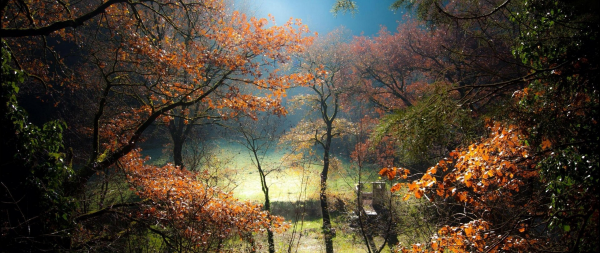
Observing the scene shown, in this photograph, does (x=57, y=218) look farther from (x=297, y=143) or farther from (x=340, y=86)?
(x=340, y=86)

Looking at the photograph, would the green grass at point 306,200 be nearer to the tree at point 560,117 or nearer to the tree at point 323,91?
the tree at point 323,91

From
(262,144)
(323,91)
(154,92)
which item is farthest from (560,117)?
(323,91)

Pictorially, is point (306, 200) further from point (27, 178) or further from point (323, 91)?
point (27, 178)

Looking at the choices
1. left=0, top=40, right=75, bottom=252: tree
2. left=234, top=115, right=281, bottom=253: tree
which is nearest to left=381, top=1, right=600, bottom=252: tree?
left=0, top=40, right=75, bottom=252: tree

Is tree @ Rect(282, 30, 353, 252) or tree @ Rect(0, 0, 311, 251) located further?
tree @ Rect(282, 30, 353, 252)

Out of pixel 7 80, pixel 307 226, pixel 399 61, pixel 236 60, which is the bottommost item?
pixel 307 226

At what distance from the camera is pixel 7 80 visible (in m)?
3.27

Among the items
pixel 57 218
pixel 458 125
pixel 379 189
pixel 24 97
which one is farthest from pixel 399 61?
pixel 24 97

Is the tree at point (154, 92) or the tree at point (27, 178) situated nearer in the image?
the tree at point (27, 178)

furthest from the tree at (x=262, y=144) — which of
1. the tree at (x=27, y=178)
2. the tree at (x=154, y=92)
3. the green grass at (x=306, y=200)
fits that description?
the tree at (x=27, y=178)

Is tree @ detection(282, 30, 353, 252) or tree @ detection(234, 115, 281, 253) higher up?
tree @ detection(282, 30, 353, 252)

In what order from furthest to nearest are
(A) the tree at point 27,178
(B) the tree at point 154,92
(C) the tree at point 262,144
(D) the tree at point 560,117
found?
(C) the tree at point 262,144, (B) the tree at point 154,92, (A) the tree at point 27,178, (D) the tree at point 560,117

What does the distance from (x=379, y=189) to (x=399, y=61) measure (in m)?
6.02

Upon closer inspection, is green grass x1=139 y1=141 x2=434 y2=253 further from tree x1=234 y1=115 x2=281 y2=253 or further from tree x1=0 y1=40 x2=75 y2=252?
tree x1=0 y1=40 x2=75 y2=252
